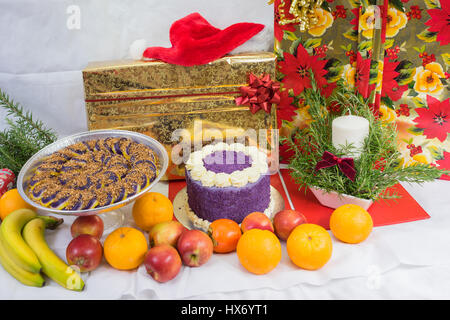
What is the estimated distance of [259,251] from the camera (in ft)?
3.02

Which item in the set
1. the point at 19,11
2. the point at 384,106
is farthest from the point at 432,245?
the point at 19,11

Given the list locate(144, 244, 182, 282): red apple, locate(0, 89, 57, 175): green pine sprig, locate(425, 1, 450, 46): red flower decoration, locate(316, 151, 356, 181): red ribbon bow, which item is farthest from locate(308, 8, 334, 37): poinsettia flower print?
locate(0, 89, 57, 175): green pine sprig

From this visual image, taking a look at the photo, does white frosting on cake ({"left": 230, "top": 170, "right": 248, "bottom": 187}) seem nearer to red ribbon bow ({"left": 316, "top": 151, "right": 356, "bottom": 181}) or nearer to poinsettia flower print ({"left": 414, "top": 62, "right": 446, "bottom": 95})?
red ribbon bow ({"left": 316, "top": 151, "right": 356, "bottom": 181})

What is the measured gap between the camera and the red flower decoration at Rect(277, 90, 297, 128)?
53.9 inches

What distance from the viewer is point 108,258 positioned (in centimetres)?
97

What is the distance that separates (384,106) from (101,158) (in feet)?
2.74

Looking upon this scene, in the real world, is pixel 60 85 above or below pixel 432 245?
above

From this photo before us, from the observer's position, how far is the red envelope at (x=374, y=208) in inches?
44.8

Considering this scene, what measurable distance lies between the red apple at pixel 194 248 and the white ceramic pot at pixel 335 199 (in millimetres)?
374

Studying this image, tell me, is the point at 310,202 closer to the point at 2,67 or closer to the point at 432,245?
the point at 432,245

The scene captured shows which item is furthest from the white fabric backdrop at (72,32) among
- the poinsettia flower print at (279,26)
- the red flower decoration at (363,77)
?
the red flower decoration at (363,77)
